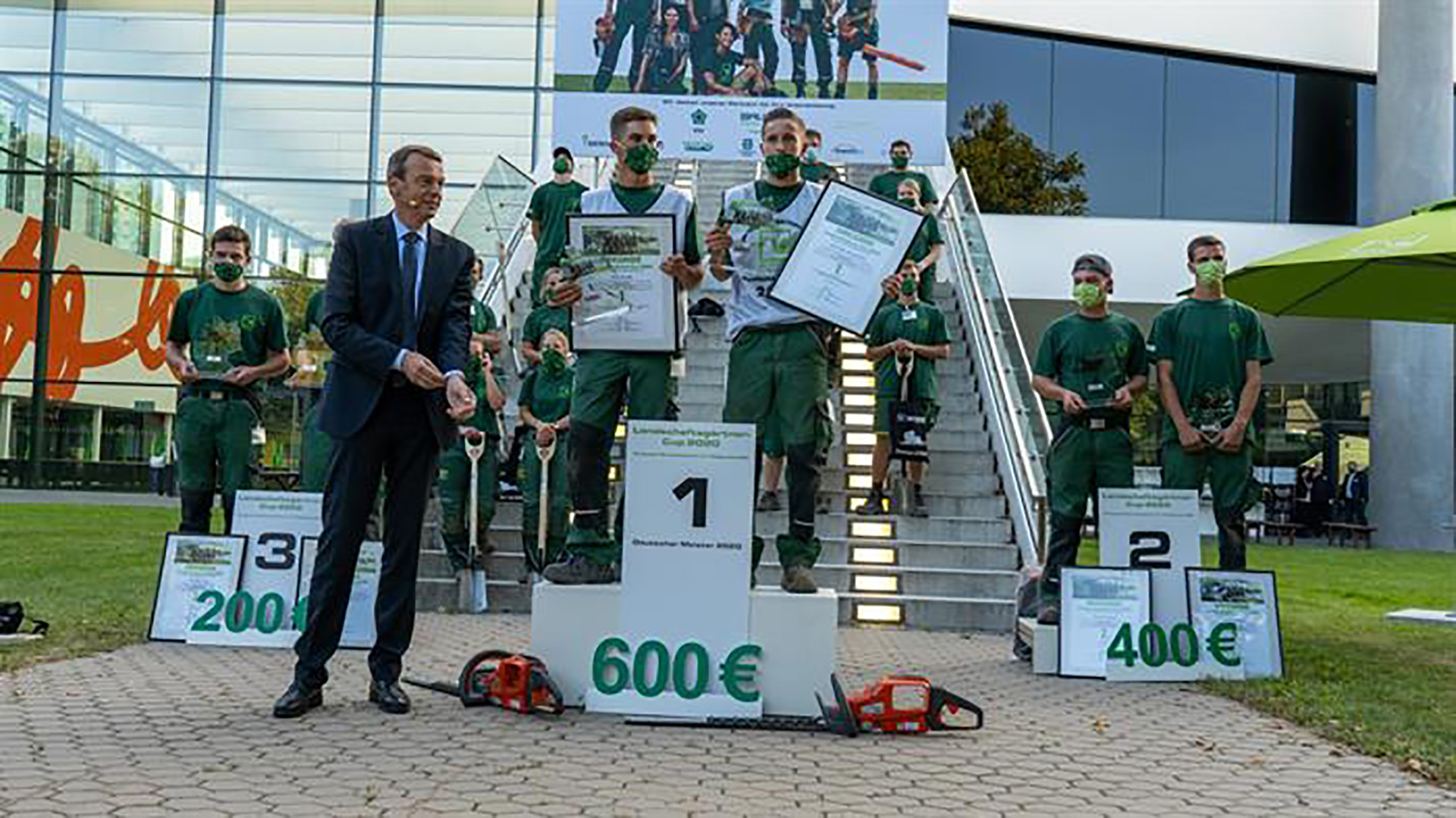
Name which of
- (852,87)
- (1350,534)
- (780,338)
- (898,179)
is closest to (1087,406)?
(780,338)

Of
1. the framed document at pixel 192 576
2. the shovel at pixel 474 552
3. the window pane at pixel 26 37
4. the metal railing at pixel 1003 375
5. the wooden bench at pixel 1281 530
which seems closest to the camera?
the framed document at pixel 192 576

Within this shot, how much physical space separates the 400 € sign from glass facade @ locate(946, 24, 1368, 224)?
22.3 metres

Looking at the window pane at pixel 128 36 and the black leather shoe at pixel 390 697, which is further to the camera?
the window pane at pixel 128 36

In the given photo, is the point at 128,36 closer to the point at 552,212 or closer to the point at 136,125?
the point at 136,125

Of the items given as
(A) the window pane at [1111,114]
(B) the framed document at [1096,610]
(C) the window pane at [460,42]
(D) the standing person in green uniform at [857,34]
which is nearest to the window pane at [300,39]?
(C) the window pane at [460,42]

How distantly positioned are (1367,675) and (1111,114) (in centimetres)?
2109

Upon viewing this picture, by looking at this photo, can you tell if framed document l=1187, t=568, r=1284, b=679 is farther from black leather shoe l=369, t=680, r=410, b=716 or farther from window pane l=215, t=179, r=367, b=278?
window pane l=215, t=179, r=367, b=278

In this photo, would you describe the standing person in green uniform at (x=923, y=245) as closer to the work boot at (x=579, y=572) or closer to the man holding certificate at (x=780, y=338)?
the man holding certificate at (x=780, y=338)

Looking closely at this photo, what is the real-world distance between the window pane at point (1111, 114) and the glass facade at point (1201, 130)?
0.07ft

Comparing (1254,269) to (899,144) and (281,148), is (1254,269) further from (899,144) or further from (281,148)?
(281,148)

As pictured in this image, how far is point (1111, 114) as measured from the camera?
26531 mm

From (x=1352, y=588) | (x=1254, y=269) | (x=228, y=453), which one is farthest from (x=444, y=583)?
(x=1352, y=588)

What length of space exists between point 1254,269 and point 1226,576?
6.55 ft

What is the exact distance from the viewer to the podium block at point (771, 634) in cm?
540
